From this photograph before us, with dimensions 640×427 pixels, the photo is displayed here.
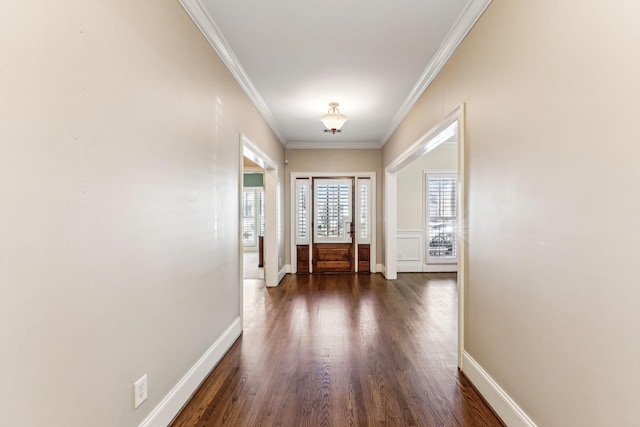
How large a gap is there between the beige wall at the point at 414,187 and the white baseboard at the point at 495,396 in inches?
171

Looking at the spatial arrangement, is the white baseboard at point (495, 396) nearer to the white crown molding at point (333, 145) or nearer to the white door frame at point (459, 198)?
the white door frame at point (459, 198)

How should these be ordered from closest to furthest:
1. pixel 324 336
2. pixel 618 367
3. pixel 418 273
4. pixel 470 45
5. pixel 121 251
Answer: pixel 618 367, pixel 121 251, pixel 470 45, pixel 324 336, pixel 418 273

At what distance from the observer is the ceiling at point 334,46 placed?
2208mm

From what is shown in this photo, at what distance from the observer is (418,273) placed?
6.39 metres

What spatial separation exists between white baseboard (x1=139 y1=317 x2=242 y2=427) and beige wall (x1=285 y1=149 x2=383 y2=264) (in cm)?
372

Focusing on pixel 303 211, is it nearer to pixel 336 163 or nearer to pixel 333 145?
pixel 336 163

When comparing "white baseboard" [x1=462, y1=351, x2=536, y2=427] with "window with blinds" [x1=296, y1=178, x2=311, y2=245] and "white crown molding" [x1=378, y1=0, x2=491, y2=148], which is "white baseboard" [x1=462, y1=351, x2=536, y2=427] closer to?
"white crown molding" [x1=378, y1=0, x2=491, y2=148]

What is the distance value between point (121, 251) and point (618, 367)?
2046mm

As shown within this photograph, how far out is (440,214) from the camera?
6586mm

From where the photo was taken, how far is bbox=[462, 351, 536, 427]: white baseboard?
1.68 metres

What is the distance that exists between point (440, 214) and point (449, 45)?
177 inches

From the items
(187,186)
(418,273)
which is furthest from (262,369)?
(418,273)

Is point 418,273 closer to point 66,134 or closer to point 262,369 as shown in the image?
point 262,369

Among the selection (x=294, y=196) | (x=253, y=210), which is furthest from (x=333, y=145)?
(x=253, y=210)
